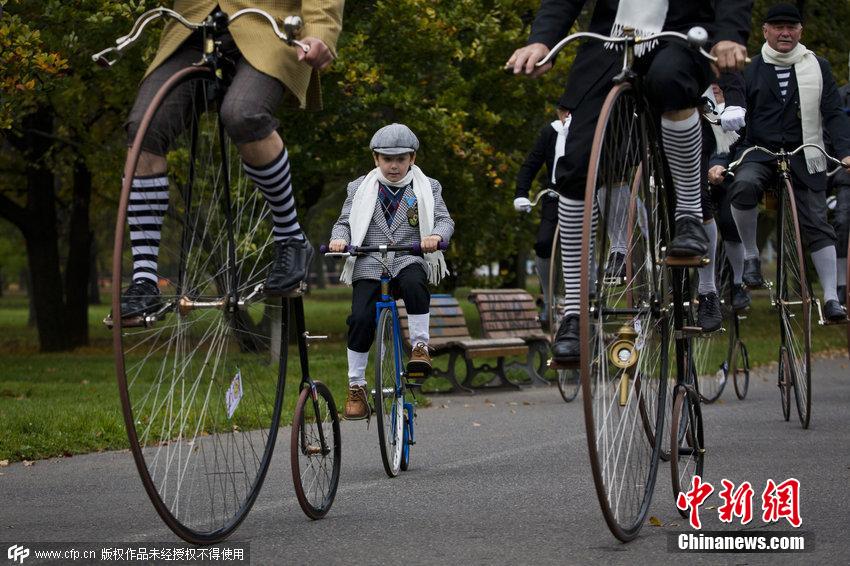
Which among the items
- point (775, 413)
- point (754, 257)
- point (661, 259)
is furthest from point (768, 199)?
point (661, 259)

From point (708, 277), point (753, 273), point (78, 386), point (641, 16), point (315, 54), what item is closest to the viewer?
point (315, 54)

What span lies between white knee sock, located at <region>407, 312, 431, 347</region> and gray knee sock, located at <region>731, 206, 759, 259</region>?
278 centimetres

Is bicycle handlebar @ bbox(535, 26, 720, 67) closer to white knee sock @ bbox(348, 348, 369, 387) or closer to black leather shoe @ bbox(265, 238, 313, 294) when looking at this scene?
black leather shoe @ bbox(265, 238, 313, 294)

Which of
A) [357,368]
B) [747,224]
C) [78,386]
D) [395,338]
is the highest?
[747,224]

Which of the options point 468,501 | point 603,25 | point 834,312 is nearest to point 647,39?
point 603,25

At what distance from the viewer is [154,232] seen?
17.2ft

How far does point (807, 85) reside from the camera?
34.1 feet

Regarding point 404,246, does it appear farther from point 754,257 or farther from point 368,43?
point 368,43

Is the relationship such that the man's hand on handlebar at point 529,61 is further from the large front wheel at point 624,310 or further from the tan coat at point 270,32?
the tan coat at point 270,32

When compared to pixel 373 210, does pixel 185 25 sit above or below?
above

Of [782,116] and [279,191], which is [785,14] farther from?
[279,191]

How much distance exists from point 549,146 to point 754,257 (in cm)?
335

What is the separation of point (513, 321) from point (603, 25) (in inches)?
424

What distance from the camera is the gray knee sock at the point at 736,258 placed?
10.8 meters
